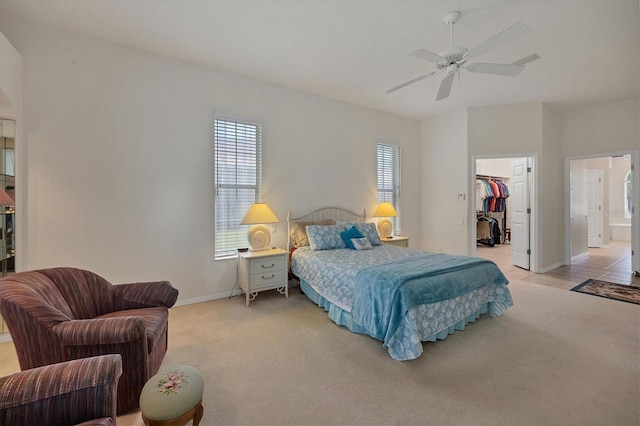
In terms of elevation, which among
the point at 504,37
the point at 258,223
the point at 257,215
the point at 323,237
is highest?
the point at 504,37

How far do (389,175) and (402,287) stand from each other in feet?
12.7

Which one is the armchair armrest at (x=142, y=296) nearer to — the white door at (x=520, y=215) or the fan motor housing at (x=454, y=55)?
the fan motor housing at (x=454, y=55)

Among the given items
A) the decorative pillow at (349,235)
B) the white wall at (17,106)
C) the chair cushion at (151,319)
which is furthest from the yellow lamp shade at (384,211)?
the white wall at (17,106)

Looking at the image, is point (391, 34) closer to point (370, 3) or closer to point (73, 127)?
point (370, 3)

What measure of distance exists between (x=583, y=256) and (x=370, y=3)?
306 inches

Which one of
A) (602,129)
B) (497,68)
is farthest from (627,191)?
(497,68)

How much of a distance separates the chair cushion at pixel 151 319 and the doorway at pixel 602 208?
7.47 m

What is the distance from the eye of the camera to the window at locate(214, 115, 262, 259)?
13.3 feet

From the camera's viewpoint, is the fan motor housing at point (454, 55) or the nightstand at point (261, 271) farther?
the nightstand at point (261, 271)

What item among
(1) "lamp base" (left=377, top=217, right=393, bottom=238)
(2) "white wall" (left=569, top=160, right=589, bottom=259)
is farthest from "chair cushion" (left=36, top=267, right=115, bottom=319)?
(2) "white wall" (left=569, top=160, right=589, bottom=259)

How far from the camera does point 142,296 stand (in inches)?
93.4

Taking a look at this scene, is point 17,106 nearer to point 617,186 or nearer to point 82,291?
point 82,291

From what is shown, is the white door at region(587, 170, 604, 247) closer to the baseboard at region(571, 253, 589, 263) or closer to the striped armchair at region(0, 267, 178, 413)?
the baseboard at region(571, 253, 589, 263)

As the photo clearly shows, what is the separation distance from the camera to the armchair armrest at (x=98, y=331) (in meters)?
1.68
